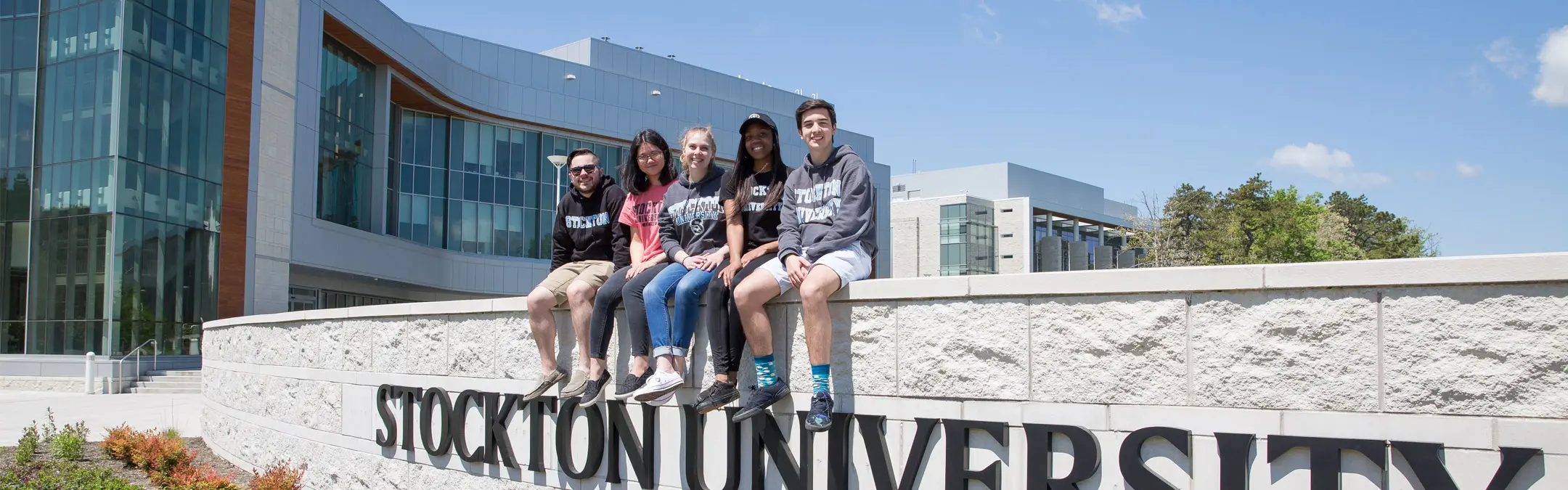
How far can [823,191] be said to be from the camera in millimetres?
5691

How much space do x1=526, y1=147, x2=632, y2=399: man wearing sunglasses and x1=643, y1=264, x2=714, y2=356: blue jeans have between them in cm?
81

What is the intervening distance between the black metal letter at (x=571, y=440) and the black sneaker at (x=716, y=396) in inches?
48.4

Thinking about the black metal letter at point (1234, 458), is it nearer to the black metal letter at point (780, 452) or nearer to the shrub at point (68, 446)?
the black metal letter at point (780, 452)

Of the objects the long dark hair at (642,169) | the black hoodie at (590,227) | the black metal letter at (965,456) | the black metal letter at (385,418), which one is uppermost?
the long dark hair at (642,169)

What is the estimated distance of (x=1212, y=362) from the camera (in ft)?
14.8

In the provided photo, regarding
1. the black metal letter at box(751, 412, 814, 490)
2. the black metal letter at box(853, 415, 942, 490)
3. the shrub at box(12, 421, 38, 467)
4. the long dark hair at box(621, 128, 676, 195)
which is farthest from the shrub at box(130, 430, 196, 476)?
the black metal letter at box(853, 415, 942, 490)

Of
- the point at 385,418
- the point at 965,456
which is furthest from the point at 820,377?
the point at 385,418

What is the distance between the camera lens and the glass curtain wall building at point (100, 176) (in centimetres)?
2438

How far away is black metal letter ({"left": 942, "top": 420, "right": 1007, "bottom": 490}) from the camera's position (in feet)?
16.6

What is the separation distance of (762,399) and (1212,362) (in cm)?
219

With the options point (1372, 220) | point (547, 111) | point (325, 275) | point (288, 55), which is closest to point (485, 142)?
point (547, 111)

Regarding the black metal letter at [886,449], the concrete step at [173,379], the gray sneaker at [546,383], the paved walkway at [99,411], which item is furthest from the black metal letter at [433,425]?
the concrete step at [173,379]

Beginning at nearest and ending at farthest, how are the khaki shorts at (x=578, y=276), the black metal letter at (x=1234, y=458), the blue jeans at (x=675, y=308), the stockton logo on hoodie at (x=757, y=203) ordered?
the black metal letter at (x=1234, y=458) < the blue jeans at (x=675, y=308) < the stockton logo on hoodie at (x=757, y=203) < the khaki shorts at (x=578, y=276)

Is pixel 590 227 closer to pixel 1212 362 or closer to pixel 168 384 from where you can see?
pixel 1212 362
